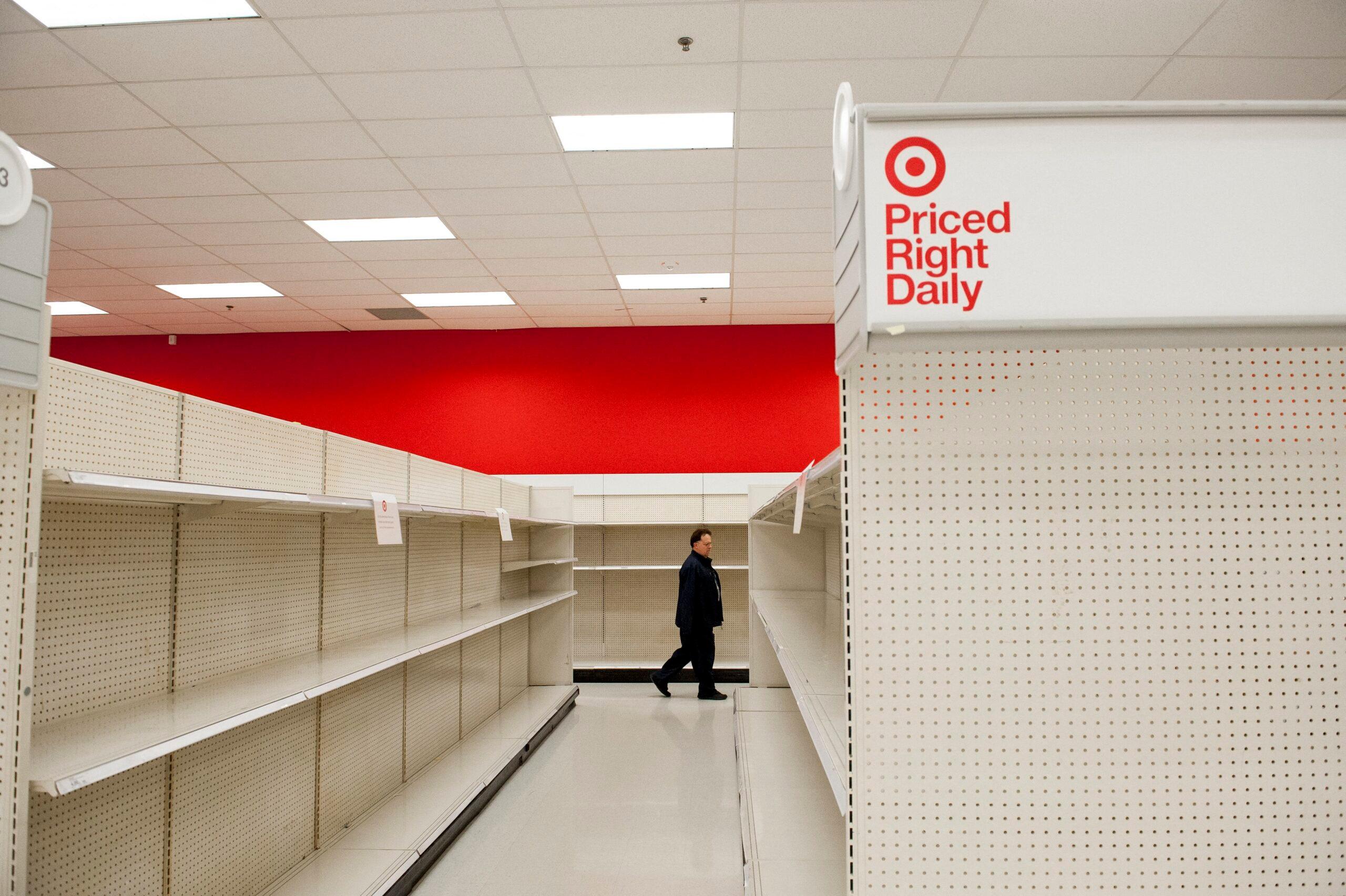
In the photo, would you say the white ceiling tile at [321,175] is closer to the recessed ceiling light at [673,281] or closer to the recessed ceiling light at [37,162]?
the recessed ceiling light at [37,162]

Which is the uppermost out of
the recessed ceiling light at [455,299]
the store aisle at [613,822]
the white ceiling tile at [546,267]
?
the white ceiling tile at [546,267]

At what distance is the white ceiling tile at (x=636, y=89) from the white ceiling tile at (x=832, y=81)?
126mm

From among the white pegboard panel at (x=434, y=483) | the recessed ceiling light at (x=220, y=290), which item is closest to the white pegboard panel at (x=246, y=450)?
the white pegboard panel at (x=434, y=483)

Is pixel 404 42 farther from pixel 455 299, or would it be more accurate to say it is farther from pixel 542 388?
pixel 542 388

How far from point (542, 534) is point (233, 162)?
4.07 meters

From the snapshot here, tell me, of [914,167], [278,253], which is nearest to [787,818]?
[914,167]

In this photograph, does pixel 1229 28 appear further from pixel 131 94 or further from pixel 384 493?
pixel 131 94

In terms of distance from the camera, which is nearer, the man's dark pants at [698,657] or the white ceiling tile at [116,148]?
the white ceiling tile at [116,148]

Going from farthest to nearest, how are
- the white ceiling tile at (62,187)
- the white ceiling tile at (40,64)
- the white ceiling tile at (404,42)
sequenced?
the white ceiling tile at (62,187), the white ceiling tile at (40,64), the white ceiling tile at (404,42)

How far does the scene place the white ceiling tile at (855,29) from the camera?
132 inches

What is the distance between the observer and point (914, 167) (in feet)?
Result: 4.54

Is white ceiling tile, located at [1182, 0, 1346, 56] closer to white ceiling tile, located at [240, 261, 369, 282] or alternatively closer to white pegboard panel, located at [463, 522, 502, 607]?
white pegboard panel, located at [463, 522, 502, 607]

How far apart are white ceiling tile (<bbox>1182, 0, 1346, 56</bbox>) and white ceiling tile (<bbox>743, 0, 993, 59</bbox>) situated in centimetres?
106

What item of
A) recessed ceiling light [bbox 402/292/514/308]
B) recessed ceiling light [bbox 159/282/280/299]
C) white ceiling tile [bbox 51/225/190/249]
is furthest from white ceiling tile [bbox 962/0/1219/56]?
recessed ceiling light [bbox 159/282/280/299]
